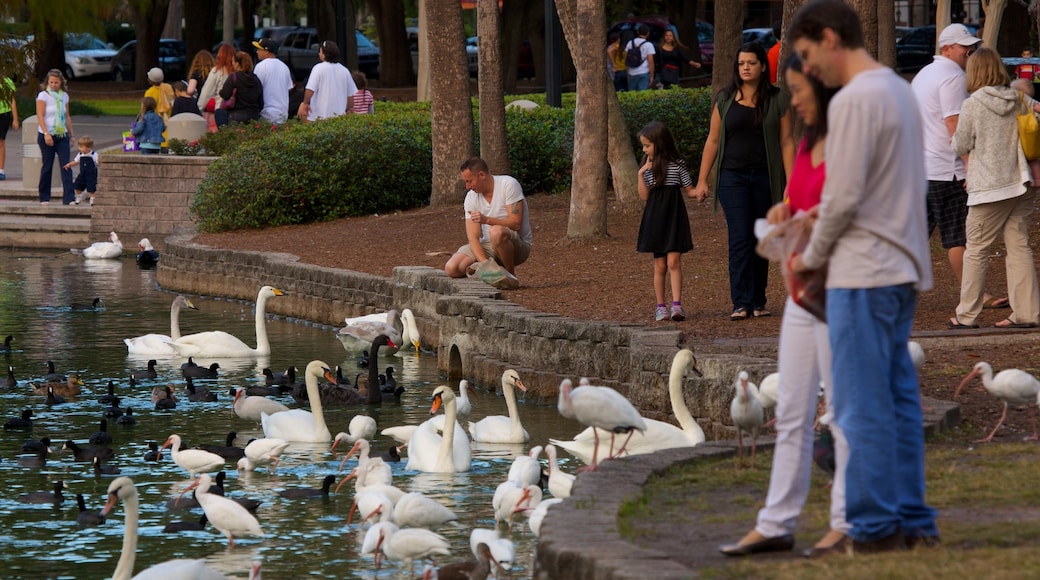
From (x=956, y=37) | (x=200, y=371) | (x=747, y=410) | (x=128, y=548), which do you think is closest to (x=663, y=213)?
(x=956, y=37)

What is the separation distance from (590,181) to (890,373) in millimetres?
11533

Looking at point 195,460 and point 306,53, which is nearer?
point 195,460

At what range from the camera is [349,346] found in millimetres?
14570

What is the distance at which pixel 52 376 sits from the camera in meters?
12.8

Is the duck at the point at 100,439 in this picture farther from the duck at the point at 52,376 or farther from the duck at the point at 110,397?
the duck at the point at 52,376

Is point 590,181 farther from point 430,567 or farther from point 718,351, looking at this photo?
point 430,567

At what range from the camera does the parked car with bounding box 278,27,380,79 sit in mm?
49250

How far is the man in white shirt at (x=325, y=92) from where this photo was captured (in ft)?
77.9

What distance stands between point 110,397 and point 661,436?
476 centimetres

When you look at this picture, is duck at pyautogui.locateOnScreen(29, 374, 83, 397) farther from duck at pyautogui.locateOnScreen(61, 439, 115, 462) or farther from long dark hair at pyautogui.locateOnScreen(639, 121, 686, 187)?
long dark hair at pyautogui.locateOnScreen(639, 121, 686, 187)

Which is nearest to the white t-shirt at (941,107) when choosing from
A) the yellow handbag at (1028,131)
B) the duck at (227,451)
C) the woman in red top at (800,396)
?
the yellow handbag at (1028,131)

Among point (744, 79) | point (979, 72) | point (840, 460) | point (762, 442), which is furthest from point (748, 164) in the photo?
point (840, 460)

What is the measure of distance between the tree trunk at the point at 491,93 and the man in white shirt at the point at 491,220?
5.35 meters

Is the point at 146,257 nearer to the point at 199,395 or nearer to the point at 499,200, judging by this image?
the point at 499,200
